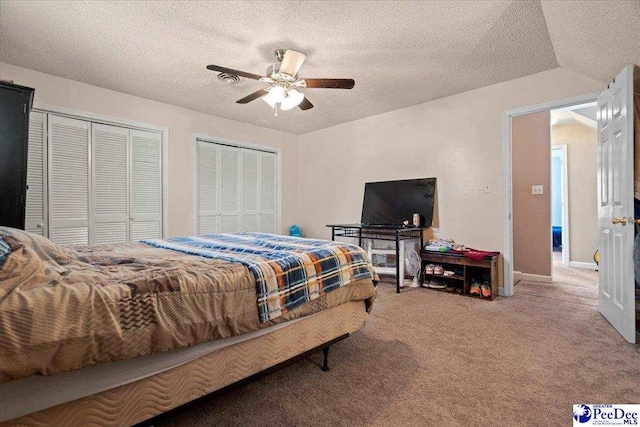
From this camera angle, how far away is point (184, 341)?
128cm

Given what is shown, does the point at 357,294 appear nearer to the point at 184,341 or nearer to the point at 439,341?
the point at 439,341

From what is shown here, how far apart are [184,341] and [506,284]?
3561mm

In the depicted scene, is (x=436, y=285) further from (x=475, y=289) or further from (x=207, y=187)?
(x=207, y=187)

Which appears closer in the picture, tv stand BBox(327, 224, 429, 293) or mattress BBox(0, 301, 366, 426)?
mattress BBox(0, 301, 366, 426)

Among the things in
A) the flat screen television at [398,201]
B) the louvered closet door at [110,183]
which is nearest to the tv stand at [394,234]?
the flat screen television at [398,201]

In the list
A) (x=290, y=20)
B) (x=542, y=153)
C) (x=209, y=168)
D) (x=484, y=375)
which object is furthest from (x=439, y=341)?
(x=209, y=168)

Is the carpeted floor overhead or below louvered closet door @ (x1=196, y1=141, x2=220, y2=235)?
below

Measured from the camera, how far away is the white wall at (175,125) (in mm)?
3430

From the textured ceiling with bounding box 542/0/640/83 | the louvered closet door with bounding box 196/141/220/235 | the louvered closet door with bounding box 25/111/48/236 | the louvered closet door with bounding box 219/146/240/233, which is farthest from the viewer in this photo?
the louvered closet door with bounding box 219/146/240/233

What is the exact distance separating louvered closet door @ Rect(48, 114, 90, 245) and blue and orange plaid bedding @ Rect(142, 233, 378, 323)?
2047 millimetres

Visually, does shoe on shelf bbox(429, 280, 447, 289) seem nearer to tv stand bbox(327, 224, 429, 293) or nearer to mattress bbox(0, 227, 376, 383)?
tv stand bbox(327, 224, 429, 293)

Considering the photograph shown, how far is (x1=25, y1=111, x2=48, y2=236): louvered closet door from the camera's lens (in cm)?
332

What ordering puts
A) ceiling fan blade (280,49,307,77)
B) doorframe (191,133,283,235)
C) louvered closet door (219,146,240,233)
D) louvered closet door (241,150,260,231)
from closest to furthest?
1. ceiling fan blade (280,49,307,77)
2. doorframe (191,133,283,235)
3. louvered closet door (219,146,240,233)
4. louvered closet door (241,150,260,231)

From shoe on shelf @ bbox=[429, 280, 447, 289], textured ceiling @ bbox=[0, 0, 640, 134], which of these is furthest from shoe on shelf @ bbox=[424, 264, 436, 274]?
textured ceiling @ bbox=[0, 0, 640, 134]
